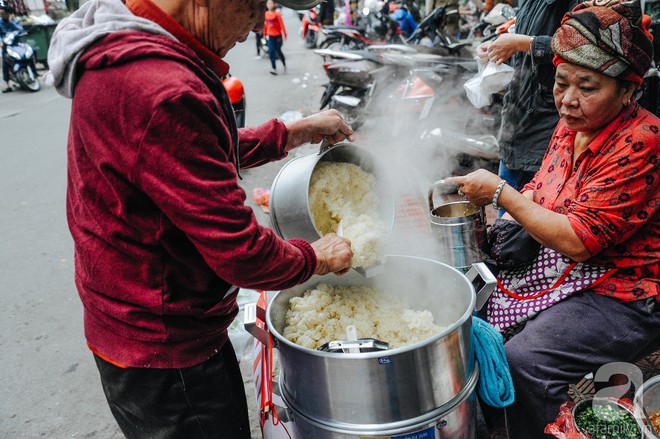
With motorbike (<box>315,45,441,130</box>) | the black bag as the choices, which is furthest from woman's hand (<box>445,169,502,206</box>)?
motorbike (<box>315,45,441,130</box>)

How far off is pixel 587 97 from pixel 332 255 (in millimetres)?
1308

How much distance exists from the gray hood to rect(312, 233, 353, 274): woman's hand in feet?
2.43

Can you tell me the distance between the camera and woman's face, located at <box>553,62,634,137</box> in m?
2.04

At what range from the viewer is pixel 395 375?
5.10 ft

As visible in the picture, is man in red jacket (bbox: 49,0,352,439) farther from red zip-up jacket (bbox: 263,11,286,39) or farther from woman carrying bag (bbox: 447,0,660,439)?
red zip-up jacket (bbox: 263,11,286,39)

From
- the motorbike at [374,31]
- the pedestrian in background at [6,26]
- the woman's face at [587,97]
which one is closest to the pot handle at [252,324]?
the woman's face at [587,97]

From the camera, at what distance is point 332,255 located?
1.58 m

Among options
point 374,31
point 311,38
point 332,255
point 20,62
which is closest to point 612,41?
point 332,255

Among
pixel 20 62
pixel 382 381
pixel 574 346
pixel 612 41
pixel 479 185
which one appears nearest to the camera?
pixel 382 381

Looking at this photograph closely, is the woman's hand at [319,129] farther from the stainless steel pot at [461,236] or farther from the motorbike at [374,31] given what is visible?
the motorbike at [374,31]

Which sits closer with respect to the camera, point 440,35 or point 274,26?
point 440,35

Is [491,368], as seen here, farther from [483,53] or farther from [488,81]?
[483,53]

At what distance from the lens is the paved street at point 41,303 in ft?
10.1

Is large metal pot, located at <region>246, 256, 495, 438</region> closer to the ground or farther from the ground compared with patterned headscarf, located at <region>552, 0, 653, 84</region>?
closer to the ground
